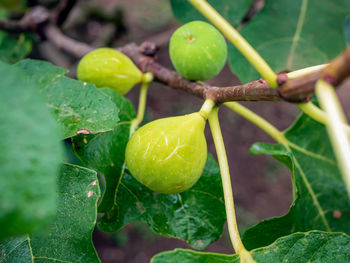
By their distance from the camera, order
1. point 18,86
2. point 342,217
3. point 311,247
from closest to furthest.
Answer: point 18,86
point 311,247
point 342,217

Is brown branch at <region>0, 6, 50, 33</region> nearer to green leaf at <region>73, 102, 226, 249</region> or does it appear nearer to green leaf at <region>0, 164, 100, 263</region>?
green leaf at <region>73, 102, 226, 249</region>

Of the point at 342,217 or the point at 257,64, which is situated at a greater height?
the point at 257,64

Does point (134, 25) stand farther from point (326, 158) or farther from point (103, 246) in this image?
point (326, 158)

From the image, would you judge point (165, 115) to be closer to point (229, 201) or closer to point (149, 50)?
point (149, 50)

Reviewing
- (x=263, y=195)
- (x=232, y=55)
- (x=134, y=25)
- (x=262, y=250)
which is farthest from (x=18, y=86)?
(x=134, y=25)

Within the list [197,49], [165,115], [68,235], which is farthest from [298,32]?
[165,115]

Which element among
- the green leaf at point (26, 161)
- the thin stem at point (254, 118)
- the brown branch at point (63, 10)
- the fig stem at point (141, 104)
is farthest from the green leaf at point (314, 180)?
the brown branch at point (63, 10)
